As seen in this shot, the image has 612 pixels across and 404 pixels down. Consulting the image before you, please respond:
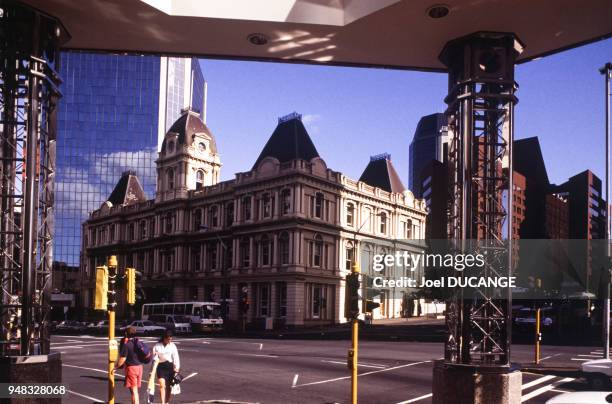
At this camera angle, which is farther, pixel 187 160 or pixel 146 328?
pixel 187 160

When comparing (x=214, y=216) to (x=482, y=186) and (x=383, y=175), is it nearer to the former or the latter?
(x=383, y=175)

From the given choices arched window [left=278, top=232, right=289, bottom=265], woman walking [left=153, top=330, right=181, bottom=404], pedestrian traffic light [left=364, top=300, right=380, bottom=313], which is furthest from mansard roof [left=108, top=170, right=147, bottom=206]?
pedestrian traffic light [left=364, top=300, right=380, bottom=313]

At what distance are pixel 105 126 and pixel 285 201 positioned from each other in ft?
303

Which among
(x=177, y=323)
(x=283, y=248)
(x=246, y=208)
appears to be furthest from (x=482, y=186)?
(x=246, y=208)

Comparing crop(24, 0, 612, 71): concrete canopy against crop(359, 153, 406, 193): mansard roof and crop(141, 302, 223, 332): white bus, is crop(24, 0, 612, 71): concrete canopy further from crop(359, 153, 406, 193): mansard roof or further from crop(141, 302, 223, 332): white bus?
crop(359, 153, 406, 193): mansard roof

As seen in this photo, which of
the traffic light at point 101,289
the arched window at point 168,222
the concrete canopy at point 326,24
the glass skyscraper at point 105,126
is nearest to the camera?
the concrete canopy at point 326,24

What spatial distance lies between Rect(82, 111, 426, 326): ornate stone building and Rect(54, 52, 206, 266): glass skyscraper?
55.0m

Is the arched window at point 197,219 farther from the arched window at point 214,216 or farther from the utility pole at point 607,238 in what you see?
the utility pole at point 607,238

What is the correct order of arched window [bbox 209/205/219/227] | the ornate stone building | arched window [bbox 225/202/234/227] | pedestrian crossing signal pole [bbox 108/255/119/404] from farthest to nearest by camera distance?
arched window [bbox 209/205/219/227] → arched window [bbox 225/202/234/227] → the ornate stone building → pedestrian crossing signal pole [bbox 108/255/119/404]

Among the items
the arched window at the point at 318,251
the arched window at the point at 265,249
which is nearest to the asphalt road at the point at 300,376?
the arched window at the point at 318,251

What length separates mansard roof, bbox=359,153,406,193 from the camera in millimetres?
89438

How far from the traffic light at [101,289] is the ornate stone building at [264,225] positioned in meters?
52.9

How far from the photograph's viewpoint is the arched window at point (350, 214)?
243ft

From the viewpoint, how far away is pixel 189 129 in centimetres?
8338
